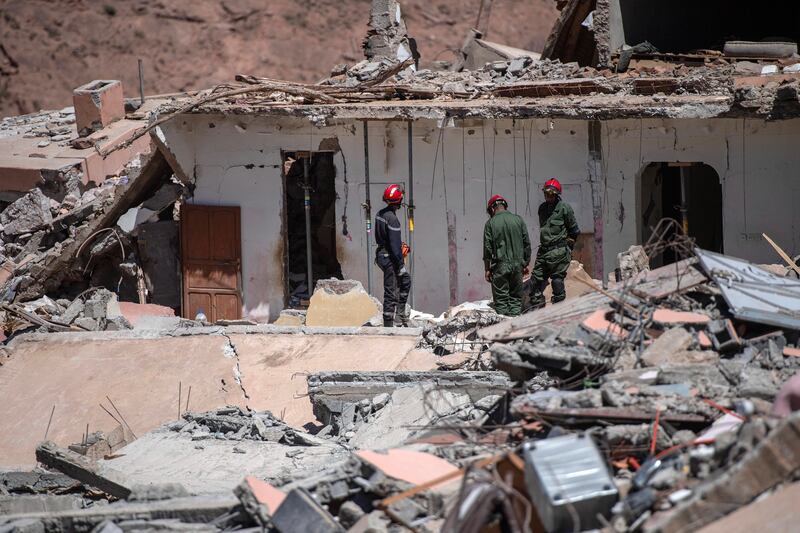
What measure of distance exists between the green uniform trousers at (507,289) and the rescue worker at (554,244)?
0.23 meters

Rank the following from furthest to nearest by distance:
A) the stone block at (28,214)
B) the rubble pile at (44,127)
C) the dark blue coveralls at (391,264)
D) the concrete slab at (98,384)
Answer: the rubble pile at (44,127) → the stone block at (28,214) → the dark blue coveralls at (391,264) → the concrete slab at (98,384)

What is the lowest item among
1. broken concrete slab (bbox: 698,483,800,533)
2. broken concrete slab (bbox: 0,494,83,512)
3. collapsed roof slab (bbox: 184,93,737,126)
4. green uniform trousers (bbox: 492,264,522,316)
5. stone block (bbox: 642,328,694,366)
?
broken concrete slab (bbox: 0,494,83,512)

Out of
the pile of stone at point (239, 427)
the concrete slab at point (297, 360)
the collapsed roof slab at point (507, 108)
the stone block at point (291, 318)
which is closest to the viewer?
the pile of stone at point (239, 427)

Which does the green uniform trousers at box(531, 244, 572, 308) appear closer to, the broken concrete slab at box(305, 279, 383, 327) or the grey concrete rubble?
the broken concrete slab at box(305, 279, 383, 327)

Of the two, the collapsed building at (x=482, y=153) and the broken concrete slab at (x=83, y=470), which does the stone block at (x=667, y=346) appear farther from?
the collapsed building at (x=482, y=153)

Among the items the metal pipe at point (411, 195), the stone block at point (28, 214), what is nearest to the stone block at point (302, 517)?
the metal pipe at point (411, 195)

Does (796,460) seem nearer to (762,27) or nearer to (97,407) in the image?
(97,407)

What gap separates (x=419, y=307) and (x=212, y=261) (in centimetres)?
309

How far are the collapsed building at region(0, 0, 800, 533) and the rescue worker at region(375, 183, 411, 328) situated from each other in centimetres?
72

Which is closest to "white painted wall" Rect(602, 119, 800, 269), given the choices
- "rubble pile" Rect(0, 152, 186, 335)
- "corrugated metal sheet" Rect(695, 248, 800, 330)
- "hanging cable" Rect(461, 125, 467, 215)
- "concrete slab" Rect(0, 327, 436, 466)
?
"hanging cable" Rect(461, 125, 467, 215)

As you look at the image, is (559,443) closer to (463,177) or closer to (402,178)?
(463,177)

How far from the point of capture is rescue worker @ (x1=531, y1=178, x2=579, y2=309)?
1303cm

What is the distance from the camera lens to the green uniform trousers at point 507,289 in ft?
42.5

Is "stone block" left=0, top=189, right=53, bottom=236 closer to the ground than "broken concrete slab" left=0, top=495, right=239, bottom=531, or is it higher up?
higher up
